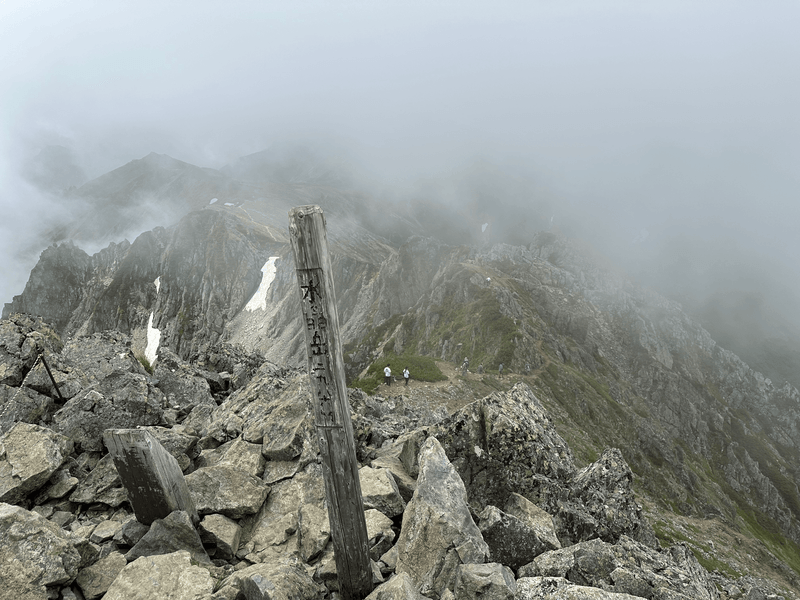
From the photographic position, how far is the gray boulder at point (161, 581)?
6.67 m

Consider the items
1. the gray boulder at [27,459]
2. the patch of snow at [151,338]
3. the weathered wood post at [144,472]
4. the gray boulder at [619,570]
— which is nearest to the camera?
the gray boulder at [619,570]

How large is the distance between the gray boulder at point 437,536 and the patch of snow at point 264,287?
146 metres

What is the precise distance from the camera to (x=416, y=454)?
39.3 feet

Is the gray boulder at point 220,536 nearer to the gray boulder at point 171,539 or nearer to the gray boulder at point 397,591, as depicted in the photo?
the gray boulder at point 171,539

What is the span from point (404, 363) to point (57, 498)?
5187 cm

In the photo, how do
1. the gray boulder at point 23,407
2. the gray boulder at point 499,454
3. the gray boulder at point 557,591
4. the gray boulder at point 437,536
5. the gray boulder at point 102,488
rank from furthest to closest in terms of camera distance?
the gray boulder at point 23,407 < the gray boulder at point 499,454 < the gray boulder at point 102,488 < the gray boulder at point 437,536 < the gray boulder at point 557,591

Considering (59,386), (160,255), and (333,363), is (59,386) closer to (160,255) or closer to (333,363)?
(333,363)

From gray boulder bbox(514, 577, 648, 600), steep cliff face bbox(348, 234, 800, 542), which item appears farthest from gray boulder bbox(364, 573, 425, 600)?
steep cliff face bbox(348, 234, 800, 542)

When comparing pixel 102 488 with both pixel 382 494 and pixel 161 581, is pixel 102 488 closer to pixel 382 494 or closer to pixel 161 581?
pixel 161 581

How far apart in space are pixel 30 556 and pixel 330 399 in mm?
5531

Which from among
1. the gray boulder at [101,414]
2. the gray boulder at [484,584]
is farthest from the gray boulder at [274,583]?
the gray boulder at [101,414]

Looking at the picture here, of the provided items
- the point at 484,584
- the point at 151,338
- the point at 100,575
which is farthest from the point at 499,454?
the point at 151,338

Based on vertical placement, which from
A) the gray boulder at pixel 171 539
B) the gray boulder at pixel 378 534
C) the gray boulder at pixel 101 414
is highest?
the gray boulder at pixel 101 414

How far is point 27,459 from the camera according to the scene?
9398 mm
